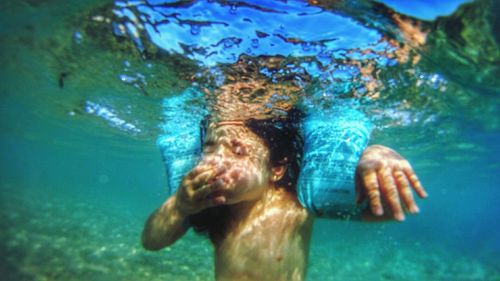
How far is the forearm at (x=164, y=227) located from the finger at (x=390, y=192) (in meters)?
2.11

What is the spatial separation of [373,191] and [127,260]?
11.7 m

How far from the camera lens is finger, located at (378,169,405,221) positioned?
2.41m

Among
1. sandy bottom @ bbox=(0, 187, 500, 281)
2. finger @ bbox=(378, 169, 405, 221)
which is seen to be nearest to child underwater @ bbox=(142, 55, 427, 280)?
finger @ bbox=(378, 169, 405, 221)

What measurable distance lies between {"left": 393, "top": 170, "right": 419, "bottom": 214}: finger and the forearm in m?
2.22

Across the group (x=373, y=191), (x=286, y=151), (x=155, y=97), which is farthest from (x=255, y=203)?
(x=155, y=97)

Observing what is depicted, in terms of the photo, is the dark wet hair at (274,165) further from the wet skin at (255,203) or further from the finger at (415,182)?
the finger at (415,182)

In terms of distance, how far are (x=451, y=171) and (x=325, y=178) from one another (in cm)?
4009

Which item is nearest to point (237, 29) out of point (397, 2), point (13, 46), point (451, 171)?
point (397, 2)

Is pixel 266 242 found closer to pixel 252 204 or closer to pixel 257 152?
pixel 252 204

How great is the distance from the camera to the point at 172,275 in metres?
11.0

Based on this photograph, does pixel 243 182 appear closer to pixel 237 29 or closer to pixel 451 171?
pixel 237 29

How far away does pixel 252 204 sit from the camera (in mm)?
3674

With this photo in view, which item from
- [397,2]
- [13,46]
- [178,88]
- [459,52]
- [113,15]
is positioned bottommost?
[397,2]

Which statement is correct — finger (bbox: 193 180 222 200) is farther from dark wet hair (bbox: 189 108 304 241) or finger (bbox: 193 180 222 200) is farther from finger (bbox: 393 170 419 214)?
finger (bbox: 393 170 419 214)
